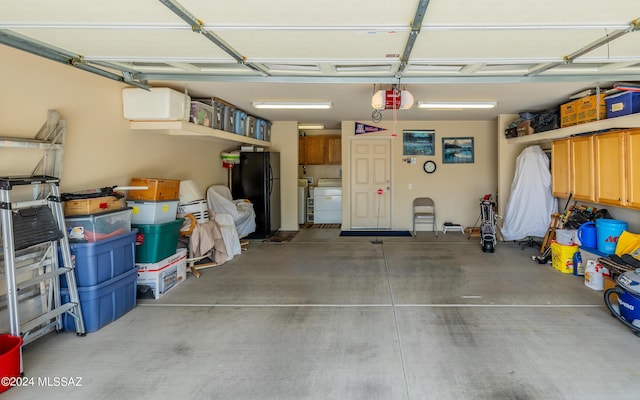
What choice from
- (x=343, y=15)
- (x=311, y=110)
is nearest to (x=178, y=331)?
(x=343, y=15)

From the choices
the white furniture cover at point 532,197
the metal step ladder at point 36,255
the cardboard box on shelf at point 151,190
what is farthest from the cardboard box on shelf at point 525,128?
the metal step ladder at point 36,255

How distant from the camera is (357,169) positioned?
786 centimetres

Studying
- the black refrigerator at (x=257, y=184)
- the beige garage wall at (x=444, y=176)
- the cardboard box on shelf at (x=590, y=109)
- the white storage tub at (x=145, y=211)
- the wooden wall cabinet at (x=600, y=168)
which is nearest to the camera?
the white storage tub at (x=145, y=211)

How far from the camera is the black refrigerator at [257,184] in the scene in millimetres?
6820

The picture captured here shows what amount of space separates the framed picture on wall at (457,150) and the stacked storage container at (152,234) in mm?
5923

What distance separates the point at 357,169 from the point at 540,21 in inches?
232

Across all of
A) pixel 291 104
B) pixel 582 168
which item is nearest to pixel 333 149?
pixel 291 104

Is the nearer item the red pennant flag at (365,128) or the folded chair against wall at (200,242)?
the folded chair against wall at (200,242)

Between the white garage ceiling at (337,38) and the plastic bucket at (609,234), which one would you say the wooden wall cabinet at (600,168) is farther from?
the white garage ceiling at (337,38)

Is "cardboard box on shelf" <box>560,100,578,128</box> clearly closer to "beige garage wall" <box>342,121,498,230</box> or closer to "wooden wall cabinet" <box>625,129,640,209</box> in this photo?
"wooden wall cabinet" <box>625,129,640,209</box>

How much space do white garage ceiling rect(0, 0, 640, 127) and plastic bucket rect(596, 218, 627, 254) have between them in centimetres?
176

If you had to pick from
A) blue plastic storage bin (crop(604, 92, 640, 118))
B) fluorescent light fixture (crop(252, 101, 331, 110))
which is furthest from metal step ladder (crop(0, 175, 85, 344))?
blue plastic storage bin (crop(604, 92, 640, 118))

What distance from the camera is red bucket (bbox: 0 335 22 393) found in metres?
2.12

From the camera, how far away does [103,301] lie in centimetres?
303
